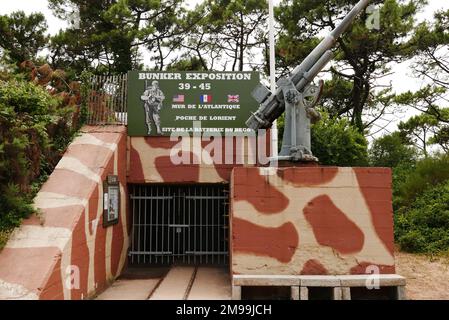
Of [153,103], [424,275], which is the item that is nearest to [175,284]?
[153,103]

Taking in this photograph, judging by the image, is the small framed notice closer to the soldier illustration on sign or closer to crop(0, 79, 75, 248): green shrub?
crop(0, 79, 75, 248): green shrub

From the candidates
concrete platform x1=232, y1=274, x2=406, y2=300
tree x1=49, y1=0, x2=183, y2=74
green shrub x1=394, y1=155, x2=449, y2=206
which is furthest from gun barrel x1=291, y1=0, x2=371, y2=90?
tree x1=49, y1=0, x2=183, y2=74

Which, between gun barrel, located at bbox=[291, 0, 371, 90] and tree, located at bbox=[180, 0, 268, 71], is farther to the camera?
tree, located at bbox=[180, 0, 268, 71]

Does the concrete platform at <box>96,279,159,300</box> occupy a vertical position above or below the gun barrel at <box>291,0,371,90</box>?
below

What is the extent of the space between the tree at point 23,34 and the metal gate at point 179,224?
33.9ft

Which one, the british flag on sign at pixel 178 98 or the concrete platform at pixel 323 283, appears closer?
the concrete platform at pixel 323 283

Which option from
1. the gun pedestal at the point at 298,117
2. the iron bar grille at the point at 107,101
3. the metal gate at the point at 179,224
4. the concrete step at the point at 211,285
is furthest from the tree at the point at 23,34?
the gun pedestal at the point at 298,117

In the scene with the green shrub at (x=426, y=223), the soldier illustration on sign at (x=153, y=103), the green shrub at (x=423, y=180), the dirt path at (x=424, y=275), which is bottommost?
the dirt path at (x=424, y=275)

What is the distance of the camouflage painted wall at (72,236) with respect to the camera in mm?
5328

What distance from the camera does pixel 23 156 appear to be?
22.1 ft

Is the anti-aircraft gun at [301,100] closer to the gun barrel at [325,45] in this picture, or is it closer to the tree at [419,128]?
the gun barrel at [325,45]

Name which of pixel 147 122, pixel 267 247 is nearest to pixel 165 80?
pixel 147 122

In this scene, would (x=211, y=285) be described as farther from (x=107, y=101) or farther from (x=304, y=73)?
(x=107, y=101)

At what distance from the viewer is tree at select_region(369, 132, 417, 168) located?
1936 centimetres
